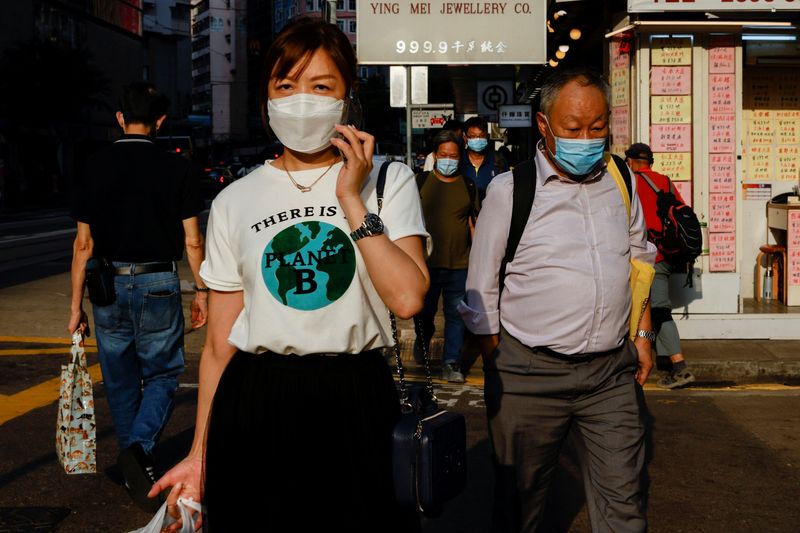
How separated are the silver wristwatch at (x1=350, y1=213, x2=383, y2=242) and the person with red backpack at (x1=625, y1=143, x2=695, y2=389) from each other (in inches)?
211

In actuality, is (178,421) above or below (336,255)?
below

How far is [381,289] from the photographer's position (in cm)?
248

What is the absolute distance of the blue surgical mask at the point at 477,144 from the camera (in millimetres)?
10470

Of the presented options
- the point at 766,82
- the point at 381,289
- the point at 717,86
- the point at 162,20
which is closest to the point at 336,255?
the point at 381,289

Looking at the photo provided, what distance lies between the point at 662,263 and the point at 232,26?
5414 inches

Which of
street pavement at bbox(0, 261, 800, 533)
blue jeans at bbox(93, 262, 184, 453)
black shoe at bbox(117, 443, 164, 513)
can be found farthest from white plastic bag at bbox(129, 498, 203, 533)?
blue jeans at bbox(93, 262, 184, 453)

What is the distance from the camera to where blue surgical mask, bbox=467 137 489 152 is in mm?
10470

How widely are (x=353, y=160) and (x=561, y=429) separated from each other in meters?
1.44

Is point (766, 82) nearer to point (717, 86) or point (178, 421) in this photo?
point (717, 86)

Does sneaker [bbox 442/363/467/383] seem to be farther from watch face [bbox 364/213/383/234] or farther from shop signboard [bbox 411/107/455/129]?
shop signboard [bbox 411/107/455/129]

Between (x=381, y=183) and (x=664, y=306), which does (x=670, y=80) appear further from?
(x=381, y=183)

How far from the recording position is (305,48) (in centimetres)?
265

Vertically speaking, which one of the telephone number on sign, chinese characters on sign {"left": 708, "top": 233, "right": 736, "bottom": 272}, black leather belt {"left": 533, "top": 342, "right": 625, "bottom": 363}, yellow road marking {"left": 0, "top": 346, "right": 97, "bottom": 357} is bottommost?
yellow road marking {"left": 0, "top": 346, "right": 97, "bottom": 357}

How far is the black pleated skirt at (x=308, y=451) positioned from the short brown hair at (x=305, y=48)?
→ 0.73 m
